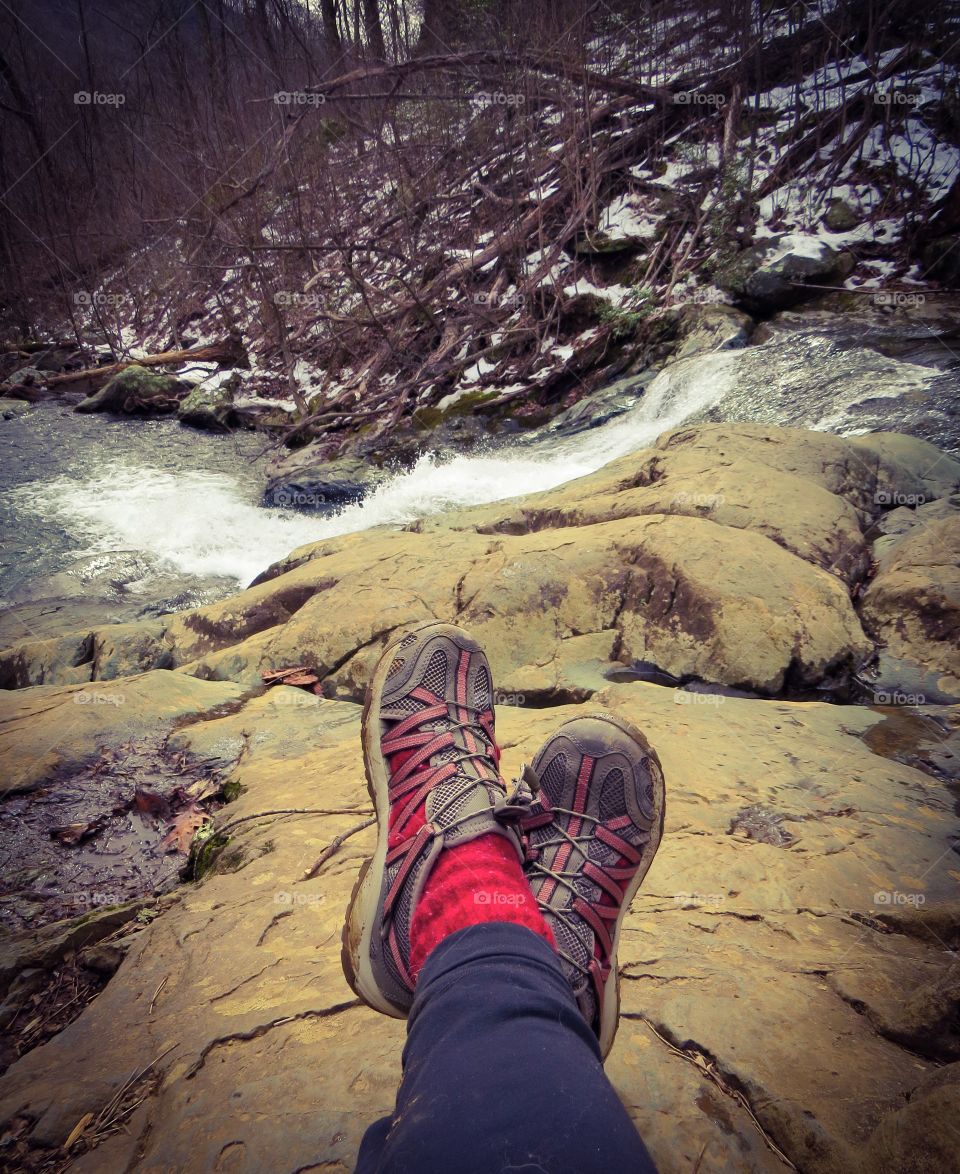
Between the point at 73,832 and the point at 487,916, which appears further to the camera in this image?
the point at 73,832

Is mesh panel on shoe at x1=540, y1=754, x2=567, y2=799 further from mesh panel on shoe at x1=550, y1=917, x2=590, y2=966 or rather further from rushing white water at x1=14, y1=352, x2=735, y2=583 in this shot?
rushing white water at x1=14, y1=352, x2=735, y2=583

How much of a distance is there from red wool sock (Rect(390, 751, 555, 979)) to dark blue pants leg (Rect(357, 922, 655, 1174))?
0.14 m

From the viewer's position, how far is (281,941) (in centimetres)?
158

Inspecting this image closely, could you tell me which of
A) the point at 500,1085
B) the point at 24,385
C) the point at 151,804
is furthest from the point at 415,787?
the point at 24,385

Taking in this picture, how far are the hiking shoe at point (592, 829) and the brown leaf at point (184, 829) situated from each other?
120 cm

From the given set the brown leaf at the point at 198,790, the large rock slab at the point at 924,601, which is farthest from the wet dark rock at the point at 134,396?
the large rock slab at the point at 924,601

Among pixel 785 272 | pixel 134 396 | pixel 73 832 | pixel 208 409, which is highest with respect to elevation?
pixel 785 272

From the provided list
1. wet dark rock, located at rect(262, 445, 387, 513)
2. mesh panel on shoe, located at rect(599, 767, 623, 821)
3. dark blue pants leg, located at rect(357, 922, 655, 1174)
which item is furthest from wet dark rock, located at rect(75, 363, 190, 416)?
dark blue pants leg, located at rect(357, 922, 655, 1174)

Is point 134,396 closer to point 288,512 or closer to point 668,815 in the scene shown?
point 288,512

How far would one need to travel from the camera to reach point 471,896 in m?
1.44

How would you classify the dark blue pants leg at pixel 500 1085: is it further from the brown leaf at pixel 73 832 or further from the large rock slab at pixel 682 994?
the brown leaf at pixel 73 832

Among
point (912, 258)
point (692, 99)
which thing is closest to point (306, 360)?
point (692, 99)

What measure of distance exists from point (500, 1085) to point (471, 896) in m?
0.51

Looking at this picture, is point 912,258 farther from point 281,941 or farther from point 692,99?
point 281,941
